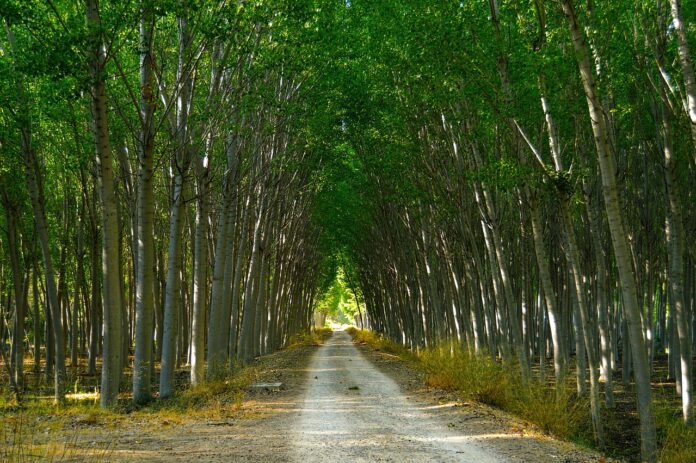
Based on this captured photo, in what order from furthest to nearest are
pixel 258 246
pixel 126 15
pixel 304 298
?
pixel 304 298 < pixel 258 246 < pixel 126 15

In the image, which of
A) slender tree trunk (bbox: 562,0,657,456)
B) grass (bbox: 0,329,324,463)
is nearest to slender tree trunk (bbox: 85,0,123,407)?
grass (bbox: 0,329,324,463)

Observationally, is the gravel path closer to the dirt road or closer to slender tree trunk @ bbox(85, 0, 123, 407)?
the dirt road

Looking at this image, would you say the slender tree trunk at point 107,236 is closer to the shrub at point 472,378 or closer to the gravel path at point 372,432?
the gravel path at point 372,432

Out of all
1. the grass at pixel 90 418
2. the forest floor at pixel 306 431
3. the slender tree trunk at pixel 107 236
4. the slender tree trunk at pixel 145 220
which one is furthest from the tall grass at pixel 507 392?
the slender tree trunk at pixel 107 236

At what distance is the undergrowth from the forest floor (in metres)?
0.46

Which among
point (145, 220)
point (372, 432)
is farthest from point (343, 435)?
point (145, 220)

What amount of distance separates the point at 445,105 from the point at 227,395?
333 inches

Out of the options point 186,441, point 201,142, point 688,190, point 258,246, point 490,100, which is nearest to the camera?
point 186,441

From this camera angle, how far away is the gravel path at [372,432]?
820cm

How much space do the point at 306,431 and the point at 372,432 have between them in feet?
3.48

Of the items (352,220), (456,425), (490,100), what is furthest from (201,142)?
(352,220)

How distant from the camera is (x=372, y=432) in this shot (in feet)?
32.7

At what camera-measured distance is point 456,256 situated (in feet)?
76.9

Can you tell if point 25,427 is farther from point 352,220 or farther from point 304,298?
point 304,298
